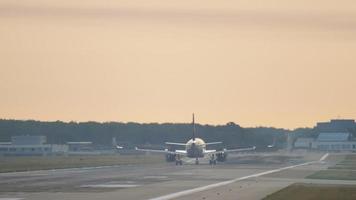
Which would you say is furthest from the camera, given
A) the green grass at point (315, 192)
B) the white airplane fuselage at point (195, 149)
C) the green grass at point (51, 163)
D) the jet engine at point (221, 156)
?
the jet engine at point (221, 156)

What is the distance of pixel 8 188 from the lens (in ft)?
228

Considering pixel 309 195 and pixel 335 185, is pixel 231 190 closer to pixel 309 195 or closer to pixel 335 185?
pixel 309 195

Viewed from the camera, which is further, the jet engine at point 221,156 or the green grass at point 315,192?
the jet engine at point 221,156

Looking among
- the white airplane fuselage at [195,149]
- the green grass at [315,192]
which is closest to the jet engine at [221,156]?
the white airplane fuselage at [195,149]

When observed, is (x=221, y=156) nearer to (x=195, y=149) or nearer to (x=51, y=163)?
(x=195, y=149)

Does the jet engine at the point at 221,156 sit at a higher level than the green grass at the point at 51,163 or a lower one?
higher

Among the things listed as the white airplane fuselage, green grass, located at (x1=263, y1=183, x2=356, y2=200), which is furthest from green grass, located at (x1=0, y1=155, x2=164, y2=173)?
green grass, located at (x1=263, y1=183, x2=356, y2=200)

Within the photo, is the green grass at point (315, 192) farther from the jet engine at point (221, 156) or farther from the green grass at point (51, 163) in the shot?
the jet engine at point (221, 156)

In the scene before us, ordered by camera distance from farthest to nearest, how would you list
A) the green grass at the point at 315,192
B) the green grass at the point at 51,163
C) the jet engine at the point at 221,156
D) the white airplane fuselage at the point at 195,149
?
the jet engine at the point at 221,156, the white airplane fuselage at the point at 195,149, the green grass at the point at 51,163, the green grass at the point at 315,192

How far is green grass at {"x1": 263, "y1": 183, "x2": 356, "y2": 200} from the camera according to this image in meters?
60.5

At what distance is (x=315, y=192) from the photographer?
216 ft

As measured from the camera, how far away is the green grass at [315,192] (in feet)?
199

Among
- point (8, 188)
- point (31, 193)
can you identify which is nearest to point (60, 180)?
point (8, 188)

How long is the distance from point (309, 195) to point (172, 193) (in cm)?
874
